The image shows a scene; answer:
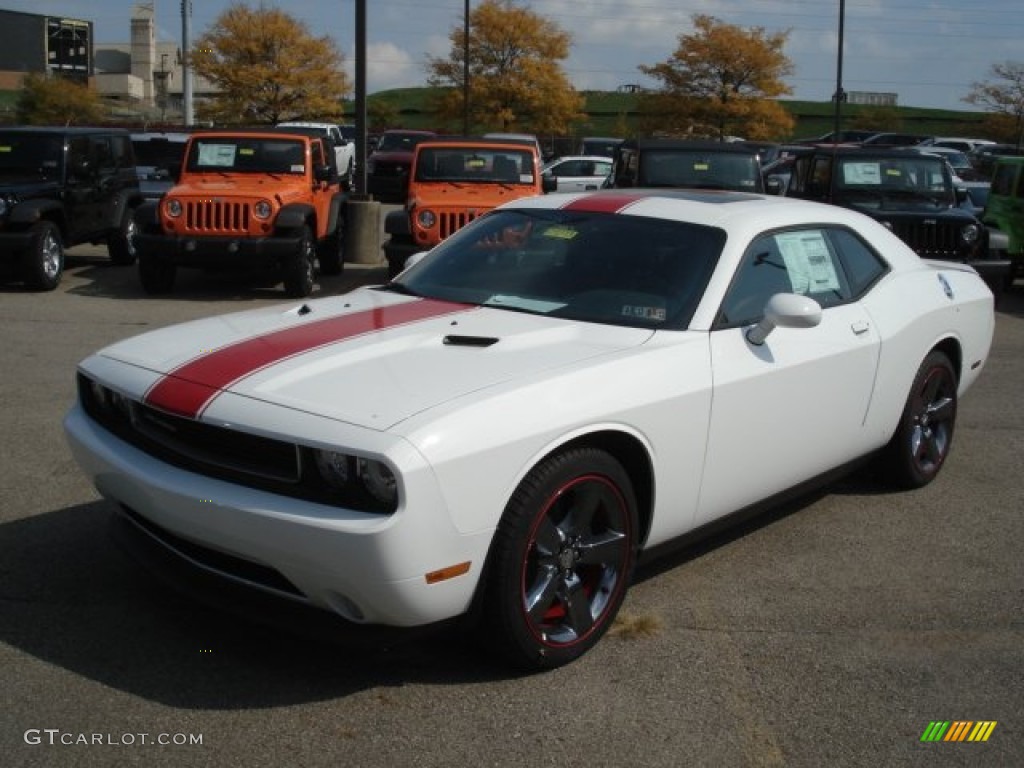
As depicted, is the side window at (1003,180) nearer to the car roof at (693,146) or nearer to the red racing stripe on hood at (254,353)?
the car roof at (693,146)

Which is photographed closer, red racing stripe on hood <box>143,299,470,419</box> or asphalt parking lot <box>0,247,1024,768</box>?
asphalt parking lot <box>0,247,1024,768</box>

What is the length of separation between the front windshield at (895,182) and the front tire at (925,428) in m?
8.13

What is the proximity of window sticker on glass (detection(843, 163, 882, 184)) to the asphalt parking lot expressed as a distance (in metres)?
9.08

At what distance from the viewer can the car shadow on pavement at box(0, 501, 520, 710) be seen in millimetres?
3529

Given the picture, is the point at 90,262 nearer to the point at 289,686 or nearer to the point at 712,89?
the point at 289,686

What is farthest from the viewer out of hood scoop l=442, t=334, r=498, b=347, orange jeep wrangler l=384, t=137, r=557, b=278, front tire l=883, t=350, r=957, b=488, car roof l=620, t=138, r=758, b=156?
car roof l=620, t=138, r=758, b=156

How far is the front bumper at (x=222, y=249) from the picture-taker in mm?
11867

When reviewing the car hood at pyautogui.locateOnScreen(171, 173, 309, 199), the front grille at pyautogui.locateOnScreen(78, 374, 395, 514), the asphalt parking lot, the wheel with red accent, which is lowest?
the asphalt parking lot

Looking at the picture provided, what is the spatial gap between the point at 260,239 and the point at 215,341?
8.08 metres

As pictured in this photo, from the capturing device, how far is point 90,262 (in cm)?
1535

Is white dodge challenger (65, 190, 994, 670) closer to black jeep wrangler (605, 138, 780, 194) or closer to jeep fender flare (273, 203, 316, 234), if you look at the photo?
jeep fender flare (273, 203, 316, 234)

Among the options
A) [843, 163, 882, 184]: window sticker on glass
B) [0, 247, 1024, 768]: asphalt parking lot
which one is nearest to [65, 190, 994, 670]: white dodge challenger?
[0, 247, 1024, 768]: asphalt parking lot

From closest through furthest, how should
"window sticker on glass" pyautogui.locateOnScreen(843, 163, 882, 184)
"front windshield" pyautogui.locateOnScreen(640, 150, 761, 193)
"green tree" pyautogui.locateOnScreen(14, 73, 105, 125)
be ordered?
"front windshield" pyautogui.locateOnScreen(640, 150, 761, 193) < "window sticker on glass" pyautogui.locateOnScreen(843, 163, 882, 184) < "green tree" pyautogui.locateOnScreen(14, 73, 105, 125)

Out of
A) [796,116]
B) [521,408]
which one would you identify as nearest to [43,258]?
[521,408]
